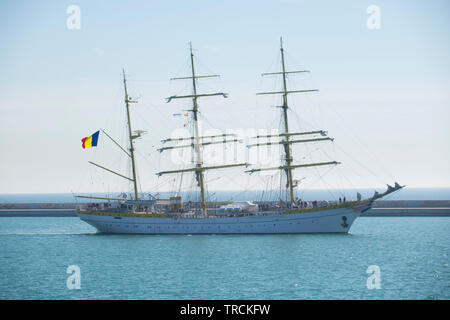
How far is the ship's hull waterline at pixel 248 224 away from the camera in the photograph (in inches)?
2002

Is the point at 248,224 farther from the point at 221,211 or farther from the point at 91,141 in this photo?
the point at 91,141

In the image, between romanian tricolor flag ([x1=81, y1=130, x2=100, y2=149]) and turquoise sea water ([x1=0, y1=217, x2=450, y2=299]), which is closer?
turquoise sea water ([x1=0, y1=217, x2=450, y2=299])

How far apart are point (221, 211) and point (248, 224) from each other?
139 inches

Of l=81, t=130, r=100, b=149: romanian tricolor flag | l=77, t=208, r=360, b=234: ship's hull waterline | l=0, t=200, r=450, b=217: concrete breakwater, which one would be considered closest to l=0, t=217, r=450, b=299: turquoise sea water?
l=77, t=208, r=360, b=234: ship's hull waterline

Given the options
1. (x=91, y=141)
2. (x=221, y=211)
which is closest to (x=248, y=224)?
(x=221, y=211)

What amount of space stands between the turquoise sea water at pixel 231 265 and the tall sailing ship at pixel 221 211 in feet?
5.61

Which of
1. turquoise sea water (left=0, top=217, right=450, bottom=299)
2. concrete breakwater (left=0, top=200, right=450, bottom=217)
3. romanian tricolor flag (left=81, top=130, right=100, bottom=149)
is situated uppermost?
romanian tricolor flag (left=81, top=130, right=100, bottom=149)

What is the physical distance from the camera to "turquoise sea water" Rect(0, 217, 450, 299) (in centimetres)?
2883

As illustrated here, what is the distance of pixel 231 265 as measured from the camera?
3562 centimetres

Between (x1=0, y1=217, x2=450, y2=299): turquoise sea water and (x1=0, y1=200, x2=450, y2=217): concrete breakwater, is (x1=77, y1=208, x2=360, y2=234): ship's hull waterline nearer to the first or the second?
(x1=0, y1=217, x2=450, y2=299): turquoise sea water

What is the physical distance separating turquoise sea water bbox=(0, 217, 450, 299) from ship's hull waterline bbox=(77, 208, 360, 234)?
4.91ft

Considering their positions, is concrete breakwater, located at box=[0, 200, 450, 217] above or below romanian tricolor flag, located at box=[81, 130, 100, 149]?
below

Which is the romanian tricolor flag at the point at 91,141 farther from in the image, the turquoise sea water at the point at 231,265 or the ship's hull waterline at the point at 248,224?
the turquoise sea water at the point at 231,265
